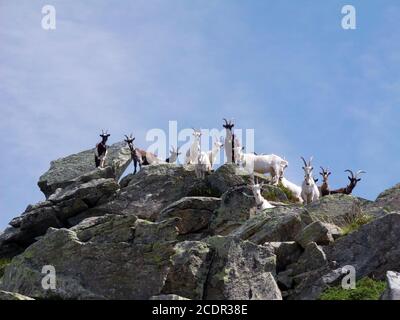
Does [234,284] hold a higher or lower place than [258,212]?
lower

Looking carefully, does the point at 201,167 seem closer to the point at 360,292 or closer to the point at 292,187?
the point at 292,187

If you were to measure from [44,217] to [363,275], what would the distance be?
17.3 m

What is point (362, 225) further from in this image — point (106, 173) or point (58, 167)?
point (58, 167)

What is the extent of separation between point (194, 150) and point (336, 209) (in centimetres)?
1126

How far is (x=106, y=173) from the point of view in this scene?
45281 mm

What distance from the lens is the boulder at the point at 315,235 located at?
99.5 ft

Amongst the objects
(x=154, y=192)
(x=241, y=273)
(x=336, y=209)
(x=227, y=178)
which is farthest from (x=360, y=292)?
(x=154, y=192)

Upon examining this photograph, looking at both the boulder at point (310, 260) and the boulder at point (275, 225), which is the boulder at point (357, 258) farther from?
the boulder at point (275, 225)

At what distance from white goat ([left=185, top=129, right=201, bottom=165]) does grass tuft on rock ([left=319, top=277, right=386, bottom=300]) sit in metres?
16.5

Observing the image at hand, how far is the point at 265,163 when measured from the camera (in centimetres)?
4384

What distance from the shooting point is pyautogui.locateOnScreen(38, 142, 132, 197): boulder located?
153 feet

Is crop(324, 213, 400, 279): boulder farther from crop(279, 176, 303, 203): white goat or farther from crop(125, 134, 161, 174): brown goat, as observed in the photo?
crop(125, 134, 161, 174): brown goat

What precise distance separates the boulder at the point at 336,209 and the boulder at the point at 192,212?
3.88m
